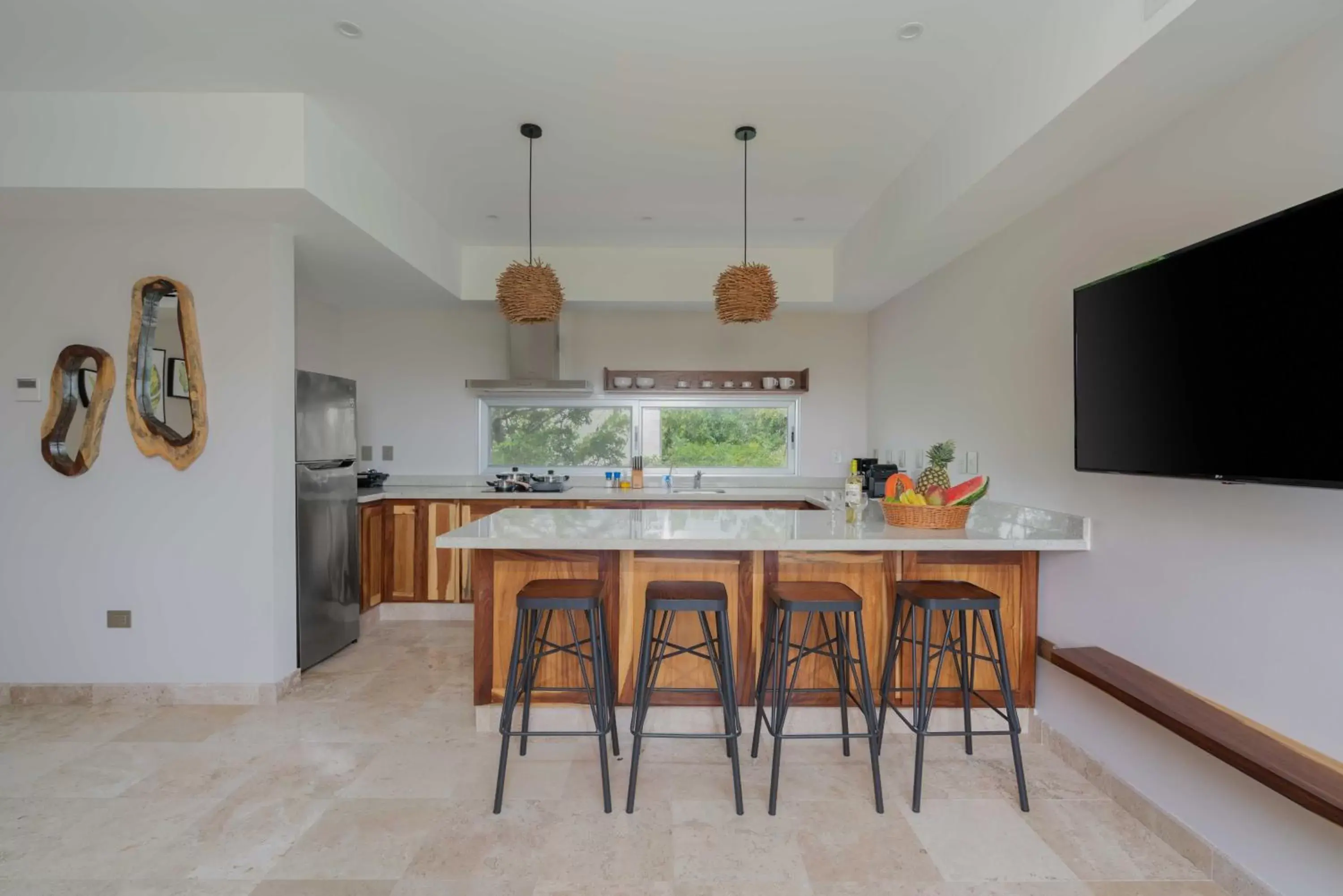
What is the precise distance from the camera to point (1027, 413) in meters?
2.78

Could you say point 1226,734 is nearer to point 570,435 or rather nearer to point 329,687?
point 329,687

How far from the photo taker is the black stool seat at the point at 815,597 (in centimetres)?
220

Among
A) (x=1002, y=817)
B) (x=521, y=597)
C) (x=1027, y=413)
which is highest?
(x=1027, y=413)

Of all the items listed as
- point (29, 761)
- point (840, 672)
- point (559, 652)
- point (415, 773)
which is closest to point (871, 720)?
point (840, 672)

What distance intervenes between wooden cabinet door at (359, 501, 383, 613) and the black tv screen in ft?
13.5

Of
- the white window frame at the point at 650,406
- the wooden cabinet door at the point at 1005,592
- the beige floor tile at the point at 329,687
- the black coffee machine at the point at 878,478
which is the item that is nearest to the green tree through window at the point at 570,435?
the white window frame at the point at 650,406

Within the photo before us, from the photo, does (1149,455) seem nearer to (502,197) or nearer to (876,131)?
(876,131)

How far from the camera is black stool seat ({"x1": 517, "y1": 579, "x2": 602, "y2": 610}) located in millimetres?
2205

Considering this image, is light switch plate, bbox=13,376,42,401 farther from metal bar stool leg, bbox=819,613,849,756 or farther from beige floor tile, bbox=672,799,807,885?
metal bar stool leg, bbox=819,613,849,756

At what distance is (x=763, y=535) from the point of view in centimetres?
242

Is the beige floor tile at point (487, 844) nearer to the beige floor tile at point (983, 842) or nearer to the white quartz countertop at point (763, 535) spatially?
the white quartz countertop at point (763, 535)

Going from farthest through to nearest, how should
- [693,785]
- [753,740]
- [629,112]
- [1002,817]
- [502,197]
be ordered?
1. [502,197]
2. [629,112]
3. [753,740]
4. [693,785]
5. [1002,817]

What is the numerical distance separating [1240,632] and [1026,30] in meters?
1.99

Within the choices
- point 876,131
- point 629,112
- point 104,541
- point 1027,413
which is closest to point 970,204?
point 876,131
